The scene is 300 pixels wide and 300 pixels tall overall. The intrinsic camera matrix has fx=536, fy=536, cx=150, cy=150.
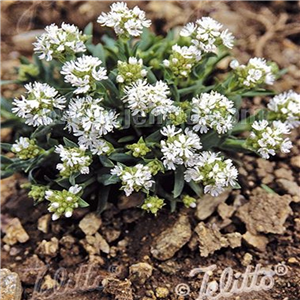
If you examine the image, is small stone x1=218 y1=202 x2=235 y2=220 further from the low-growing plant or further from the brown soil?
the low-growing plant

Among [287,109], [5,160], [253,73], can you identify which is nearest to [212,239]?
[287,109]

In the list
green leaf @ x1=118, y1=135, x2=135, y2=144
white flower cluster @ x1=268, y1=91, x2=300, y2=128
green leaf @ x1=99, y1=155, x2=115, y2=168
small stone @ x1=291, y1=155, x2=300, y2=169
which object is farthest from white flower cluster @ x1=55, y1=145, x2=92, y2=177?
small stone @ x1=291, y1=155, x2=300, y2=169

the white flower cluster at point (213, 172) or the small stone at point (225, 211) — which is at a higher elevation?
the white flower cluster at point (213, 172)

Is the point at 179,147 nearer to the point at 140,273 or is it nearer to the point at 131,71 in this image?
the point at 131,71

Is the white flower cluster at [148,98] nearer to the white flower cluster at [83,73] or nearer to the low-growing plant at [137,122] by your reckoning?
the low-growing plant at [137,122]

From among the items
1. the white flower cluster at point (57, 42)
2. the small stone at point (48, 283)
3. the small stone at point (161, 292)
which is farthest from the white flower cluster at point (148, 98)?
the small stone at point (48, 283)

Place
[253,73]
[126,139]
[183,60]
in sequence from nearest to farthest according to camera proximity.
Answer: [183,60] < [253,73] < [126,139]

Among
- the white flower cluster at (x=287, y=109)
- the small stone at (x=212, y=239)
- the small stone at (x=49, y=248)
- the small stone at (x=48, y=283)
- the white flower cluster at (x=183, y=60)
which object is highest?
the white flower cluster at (x=183, y=60)
